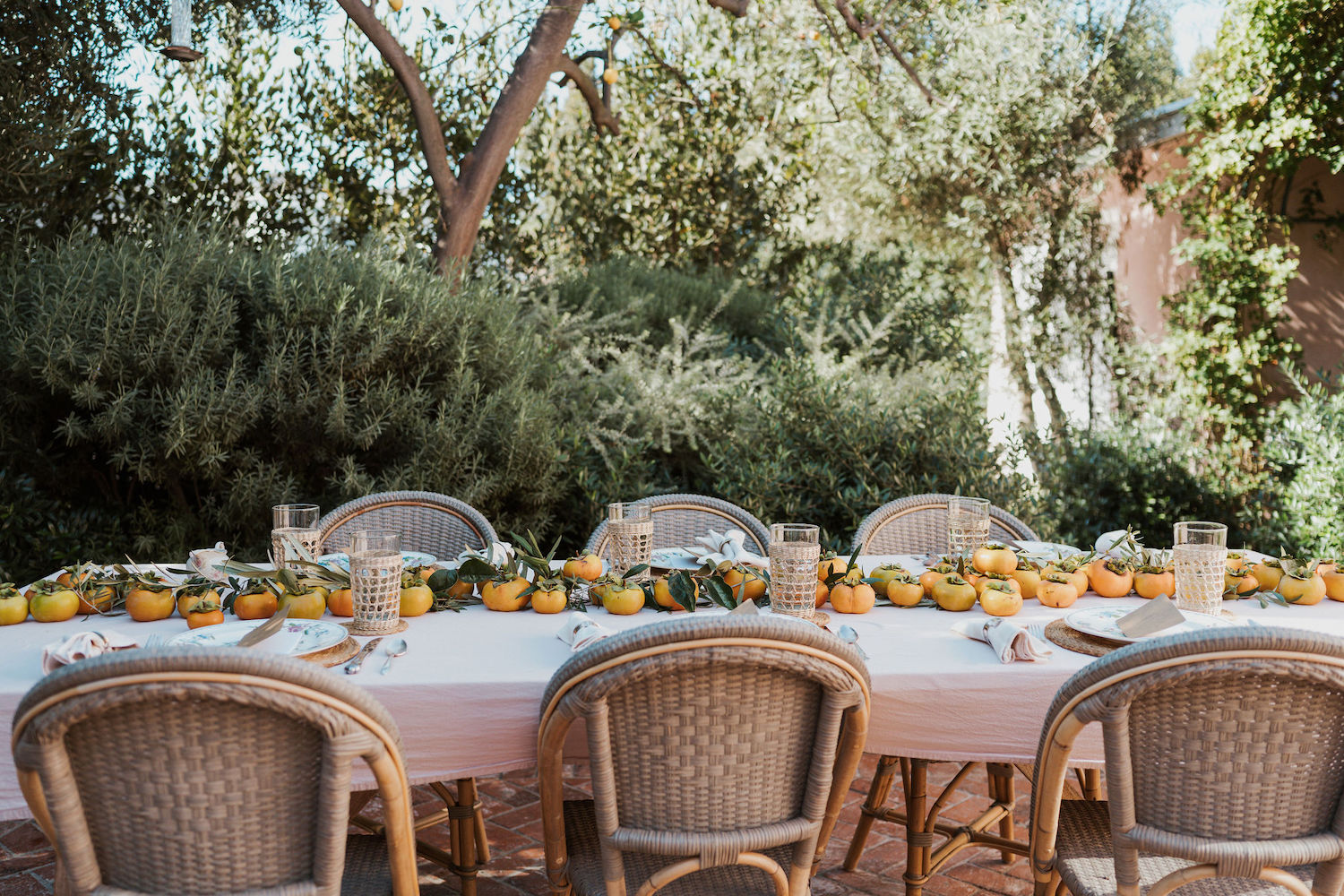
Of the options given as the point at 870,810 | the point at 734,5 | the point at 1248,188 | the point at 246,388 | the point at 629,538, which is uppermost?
the point at 734,5

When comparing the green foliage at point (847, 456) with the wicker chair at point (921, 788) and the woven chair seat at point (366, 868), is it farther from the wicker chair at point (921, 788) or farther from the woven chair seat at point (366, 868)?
the woven chair seat at point (366, 868)

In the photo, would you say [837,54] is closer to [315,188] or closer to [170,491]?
[315,188]

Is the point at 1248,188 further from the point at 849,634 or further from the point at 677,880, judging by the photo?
the point at 677,880

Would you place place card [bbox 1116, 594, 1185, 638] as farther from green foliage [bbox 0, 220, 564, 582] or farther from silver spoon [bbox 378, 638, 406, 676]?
green foliage [bbox 0, 220, 564, 582]

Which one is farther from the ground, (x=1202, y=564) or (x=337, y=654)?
(x=1202, y=564)

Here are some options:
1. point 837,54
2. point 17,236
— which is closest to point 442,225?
point 17,236

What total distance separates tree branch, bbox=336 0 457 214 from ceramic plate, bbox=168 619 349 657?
3.86 meters

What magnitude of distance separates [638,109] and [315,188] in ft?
7.93

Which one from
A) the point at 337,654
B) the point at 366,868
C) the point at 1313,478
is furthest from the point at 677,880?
the point at 1313,478

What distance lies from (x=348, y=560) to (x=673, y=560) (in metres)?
0.77

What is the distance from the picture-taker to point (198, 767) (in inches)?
53.2

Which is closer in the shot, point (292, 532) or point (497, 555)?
point (292, 532)

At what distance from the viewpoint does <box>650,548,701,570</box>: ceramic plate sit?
2.53m

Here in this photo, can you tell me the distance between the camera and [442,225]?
Answer: 568 centimetres
